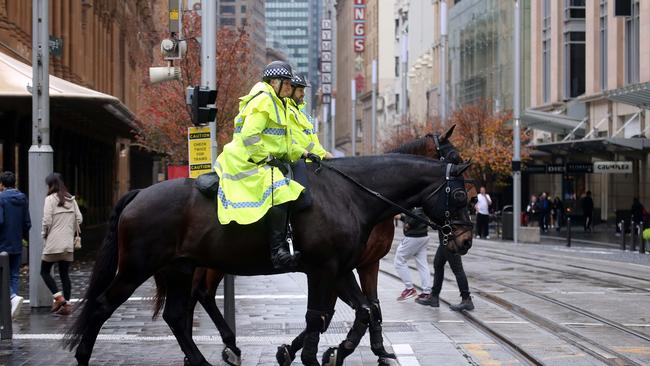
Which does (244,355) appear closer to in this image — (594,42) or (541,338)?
(541,338)

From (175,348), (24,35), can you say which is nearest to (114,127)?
(24,35)

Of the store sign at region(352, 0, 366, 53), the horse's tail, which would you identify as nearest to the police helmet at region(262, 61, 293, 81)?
the horse's tail

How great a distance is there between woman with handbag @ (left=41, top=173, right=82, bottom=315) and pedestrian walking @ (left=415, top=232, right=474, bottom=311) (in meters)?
5.02

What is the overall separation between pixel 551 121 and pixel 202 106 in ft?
136

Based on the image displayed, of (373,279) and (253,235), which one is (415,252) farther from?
(253,235)

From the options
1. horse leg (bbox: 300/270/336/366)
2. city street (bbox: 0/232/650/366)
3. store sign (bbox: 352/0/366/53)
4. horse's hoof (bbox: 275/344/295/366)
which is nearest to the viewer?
horse leg (bbox: 300/270/336/366)

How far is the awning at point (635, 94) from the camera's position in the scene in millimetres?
35938

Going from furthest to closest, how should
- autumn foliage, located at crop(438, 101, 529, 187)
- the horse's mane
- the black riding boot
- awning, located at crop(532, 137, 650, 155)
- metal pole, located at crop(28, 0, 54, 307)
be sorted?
autumn foliage, located at crop(438, 101, 529, 187) < awning, located at crop(532, 137, 650, 155) < metal pole, located at crop(28, 0, 54, 307) < the horse's mane < the black riding boot

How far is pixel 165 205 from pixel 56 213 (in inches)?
246

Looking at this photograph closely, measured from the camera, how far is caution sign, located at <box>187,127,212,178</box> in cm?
1384

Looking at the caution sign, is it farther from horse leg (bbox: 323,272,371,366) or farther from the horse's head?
the horse's head

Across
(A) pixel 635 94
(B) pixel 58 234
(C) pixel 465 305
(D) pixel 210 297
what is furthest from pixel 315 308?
(A) pixel 635 94

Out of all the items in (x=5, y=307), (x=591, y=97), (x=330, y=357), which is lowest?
(x=330, y=357)

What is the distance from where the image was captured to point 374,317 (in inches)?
444
